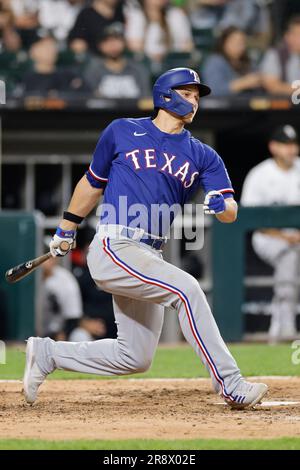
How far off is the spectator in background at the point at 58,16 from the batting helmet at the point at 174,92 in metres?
6.92

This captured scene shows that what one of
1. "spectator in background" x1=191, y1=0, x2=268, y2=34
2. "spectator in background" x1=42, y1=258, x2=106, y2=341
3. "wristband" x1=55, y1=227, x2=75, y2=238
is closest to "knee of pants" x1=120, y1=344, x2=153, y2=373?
"wristband" x1=55, y1=227, x2=75, y2=238

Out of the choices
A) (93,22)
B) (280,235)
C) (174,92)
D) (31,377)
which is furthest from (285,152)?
(31,377)

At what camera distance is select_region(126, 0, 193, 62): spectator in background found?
11.8 m

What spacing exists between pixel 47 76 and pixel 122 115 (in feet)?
3.13

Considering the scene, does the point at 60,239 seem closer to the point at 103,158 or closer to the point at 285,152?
the point at 103,158

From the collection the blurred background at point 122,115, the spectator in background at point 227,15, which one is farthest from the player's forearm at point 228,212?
the spectator in background at point 227,15

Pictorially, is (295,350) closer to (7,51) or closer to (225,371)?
(225,371)

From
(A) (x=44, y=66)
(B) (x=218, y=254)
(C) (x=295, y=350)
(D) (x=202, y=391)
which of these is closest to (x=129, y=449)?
(D) (x=202, y=391)

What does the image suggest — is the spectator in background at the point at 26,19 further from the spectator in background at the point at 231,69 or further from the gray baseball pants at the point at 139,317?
the gray baseball pants at the point at 139,317

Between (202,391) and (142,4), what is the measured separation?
7.04 meters

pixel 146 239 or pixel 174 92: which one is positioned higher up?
pixel 174 92

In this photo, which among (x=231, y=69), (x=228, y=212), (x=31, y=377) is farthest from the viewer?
(x=231, y=69)

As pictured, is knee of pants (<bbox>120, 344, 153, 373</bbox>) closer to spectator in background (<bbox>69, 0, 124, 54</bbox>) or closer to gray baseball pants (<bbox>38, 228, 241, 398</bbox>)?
gray baseball pants (<bbox>38, 228, 241, 398</bbox>)

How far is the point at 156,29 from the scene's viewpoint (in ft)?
38.9
